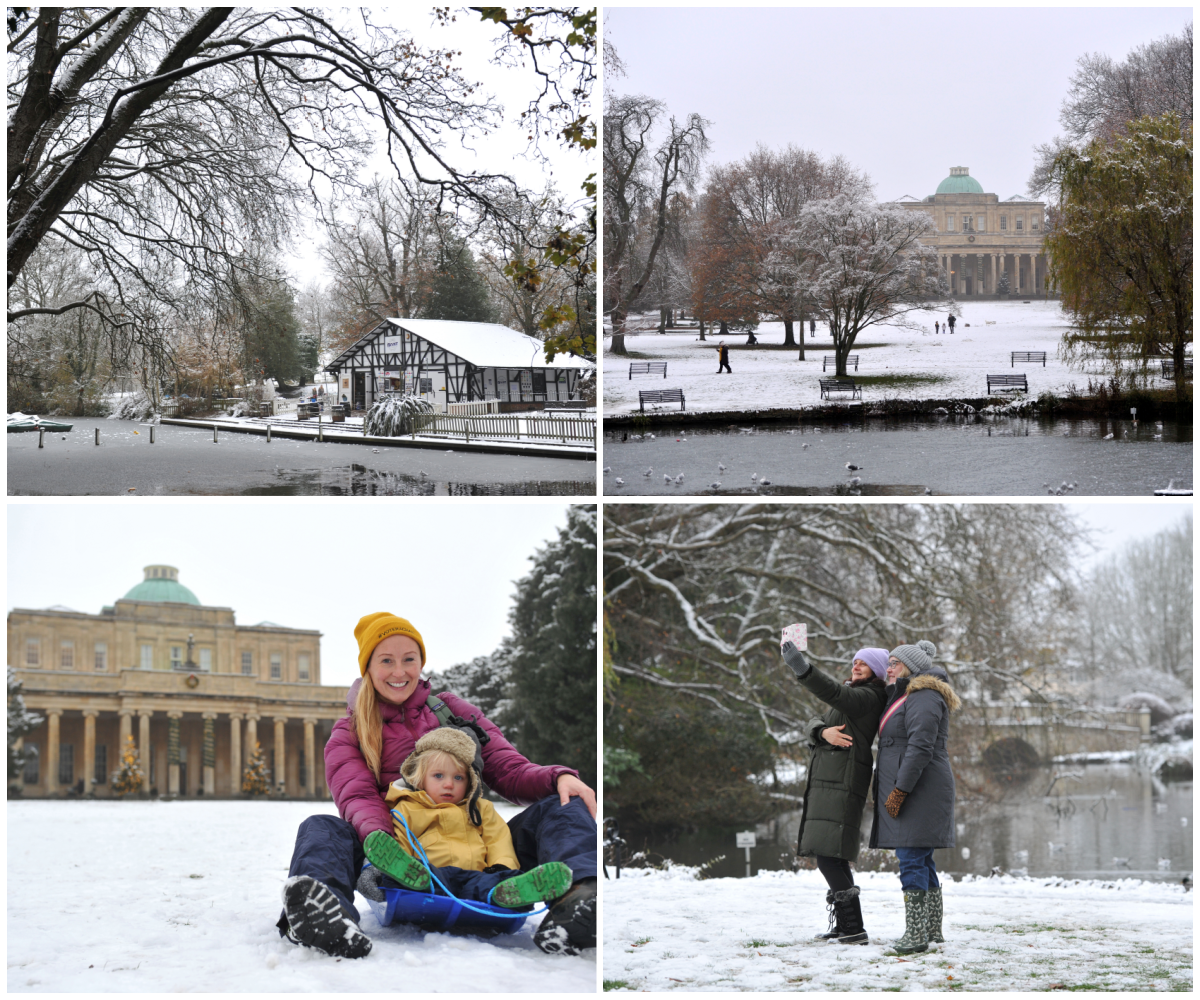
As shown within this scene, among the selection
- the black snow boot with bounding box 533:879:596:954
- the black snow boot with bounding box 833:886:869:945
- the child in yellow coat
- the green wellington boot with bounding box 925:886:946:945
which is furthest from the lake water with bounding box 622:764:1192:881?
the child in yellow coat

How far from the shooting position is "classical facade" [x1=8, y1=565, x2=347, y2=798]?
4898 millimetres

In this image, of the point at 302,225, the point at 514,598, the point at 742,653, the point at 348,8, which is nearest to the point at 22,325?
the point at 302,225

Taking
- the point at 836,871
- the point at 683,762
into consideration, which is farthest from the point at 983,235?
the point at 683,762

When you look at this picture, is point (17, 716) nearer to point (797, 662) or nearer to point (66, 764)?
point (66, 764)

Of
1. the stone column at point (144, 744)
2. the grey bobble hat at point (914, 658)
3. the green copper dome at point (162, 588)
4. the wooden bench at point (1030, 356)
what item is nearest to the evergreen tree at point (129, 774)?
the stone column at point (144, 744)

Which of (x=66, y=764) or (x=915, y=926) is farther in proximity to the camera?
(x=66, y=764)

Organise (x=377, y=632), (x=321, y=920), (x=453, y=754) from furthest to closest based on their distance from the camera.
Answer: (x=377, y=632) → (x=453, y=754) → (x=321, y=920)

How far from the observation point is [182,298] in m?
4.76

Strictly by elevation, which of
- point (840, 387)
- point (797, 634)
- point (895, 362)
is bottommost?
point (797, 634)

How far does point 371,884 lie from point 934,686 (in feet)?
6.15

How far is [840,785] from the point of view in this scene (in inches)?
140

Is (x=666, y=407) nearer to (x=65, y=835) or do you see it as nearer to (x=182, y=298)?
(x=182, y=298)

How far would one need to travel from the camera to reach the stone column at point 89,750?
17.0 feet

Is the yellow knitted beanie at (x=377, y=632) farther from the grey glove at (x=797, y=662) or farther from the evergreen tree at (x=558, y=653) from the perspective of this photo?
the evergreen tree at (x=558, y=653)
